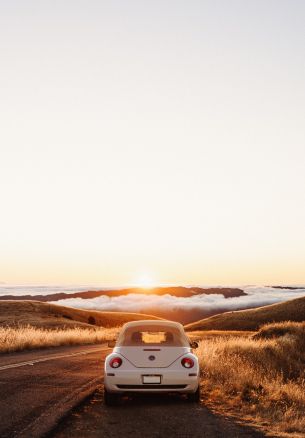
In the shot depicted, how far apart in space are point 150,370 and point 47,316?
235ft

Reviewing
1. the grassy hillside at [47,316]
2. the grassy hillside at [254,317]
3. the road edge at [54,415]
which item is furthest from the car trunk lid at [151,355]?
the grassy hillside at [254,317]

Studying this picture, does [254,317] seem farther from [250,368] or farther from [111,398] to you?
[111,398]

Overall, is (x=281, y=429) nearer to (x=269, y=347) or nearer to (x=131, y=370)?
(x=131, y=370)

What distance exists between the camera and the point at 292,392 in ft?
45.9

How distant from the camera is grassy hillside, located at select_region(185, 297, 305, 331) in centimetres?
9344

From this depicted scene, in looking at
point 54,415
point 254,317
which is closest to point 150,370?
point 54,415

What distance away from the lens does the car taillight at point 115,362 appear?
11.5m

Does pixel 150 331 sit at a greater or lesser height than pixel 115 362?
greater

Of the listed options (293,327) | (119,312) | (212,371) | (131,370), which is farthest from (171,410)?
(119,312)

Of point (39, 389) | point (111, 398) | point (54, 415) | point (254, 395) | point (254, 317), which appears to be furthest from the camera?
point (254, 317)

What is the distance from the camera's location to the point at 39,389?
1359 centimetres

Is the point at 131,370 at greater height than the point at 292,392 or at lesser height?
greater

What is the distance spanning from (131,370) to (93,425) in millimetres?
2085

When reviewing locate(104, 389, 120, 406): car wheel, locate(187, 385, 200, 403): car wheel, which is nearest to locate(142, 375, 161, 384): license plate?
locate(104, 389, 120, 406): car wheel
